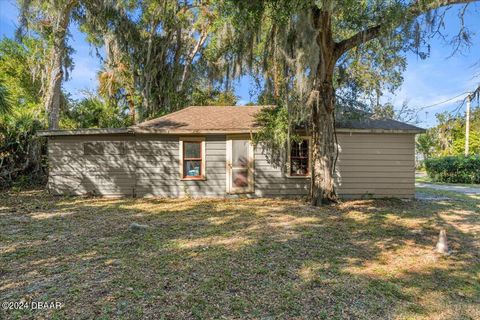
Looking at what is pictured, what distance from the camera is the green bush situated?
47.6 ft

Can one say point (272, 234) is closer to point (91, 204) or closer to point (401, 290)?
point (401, 290)

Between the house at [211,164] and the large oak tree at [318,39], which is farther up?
the large oak tree at [318,39]

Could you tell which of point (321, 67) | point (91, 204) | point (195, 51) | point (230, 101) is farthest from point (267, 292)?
point (230, 101)

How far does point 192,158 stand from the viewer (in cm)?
865

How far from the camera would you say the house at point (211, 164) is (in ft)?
27.8

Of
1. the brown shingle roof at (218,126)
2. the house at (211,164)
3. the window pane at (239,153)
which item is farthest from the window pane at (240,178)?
the brown shingle roof at (218,126)

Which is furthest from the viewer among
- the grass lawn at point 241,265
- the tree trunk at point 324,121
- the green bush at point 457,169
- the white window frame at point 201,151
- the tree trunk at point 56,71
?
the green bush at point 457,169

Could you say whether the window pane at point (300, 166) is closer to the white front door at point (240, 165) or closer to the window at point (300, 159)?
the window at point (300, 159)

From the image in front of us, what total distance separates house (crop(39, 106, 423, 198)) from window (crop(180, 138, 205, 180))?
30 millimetres

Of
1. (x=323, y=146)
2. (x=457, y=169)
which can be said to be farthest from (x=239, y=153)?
(x=457, y=169)

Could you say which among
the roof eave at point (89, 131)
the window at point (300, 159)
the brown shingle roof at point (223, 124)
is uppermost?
the brown shingle roof at point (223, 124)

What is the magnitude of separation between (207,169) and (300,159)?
2.84 meters

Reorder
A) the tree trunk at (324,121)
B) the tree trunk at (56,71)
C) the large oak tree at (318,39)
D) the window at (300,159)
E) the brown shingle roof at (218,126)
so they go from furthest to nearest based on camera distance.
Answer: the tree trunk at (56,71) < the window at (300,159) < the brown shingle roof at (218,126) < the tree trunk at (324,121) < the large oak tree at (318,39)

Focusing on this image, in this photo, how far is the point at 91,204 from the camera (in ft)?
24.7
